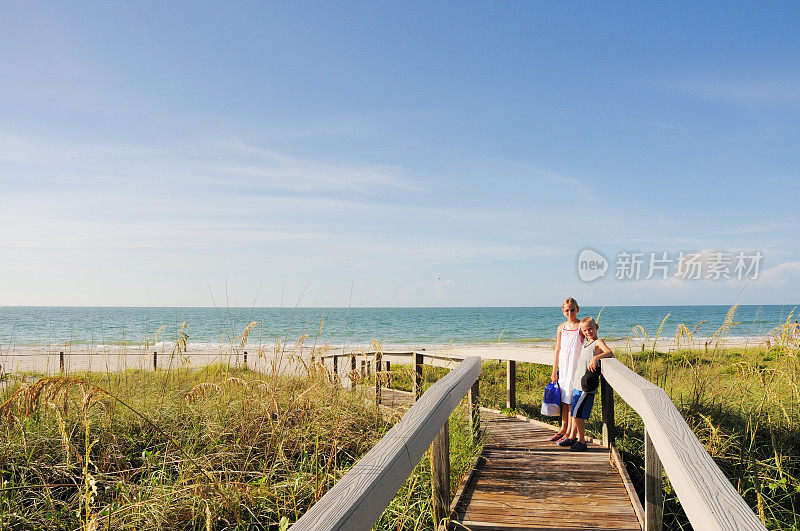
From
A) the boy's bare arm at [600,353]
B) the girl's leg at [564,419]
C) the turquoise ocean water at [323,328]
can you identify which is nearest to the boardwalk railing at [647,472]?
the boy's bare arm at [600,353]

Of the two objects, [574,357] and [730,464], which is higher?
[574,357]

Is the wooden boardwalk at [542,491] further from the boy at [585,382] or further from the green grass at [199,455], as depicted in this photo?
the green grass at [199,455]

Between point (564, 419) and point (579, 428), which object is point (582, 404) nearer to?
point (579, 428)

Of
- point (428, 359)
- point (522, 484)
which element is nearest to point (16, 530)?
point (522, 484)

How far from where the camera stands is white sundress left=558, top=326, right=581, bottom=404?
18.5 ft

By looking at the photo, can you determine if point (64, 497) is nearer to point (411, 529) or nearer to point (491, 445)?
point (411, 529)

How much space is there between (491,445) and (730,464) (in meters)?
2.05

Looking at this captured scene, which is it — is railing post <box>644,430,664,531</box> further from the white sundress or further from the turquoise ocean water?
the white sundress

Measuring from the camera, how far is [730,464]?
4.48 metres

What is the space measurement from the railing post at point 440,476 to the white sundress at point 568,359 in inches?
103

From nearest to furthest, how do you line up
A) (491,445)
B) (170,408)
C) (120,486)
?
(120,486) → (170,408) → (491,445)

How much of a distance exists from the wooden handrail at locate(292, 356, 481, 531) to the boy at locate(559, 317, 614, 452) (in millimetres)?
2410

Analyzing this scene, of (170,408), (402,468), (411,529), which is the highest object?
(402,468)

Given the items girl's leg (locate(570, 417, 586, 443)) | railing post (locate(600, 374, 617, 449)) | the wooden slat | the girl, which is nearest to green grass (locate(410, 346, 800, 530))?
railing post (locate(600, 374, 617, 449))
